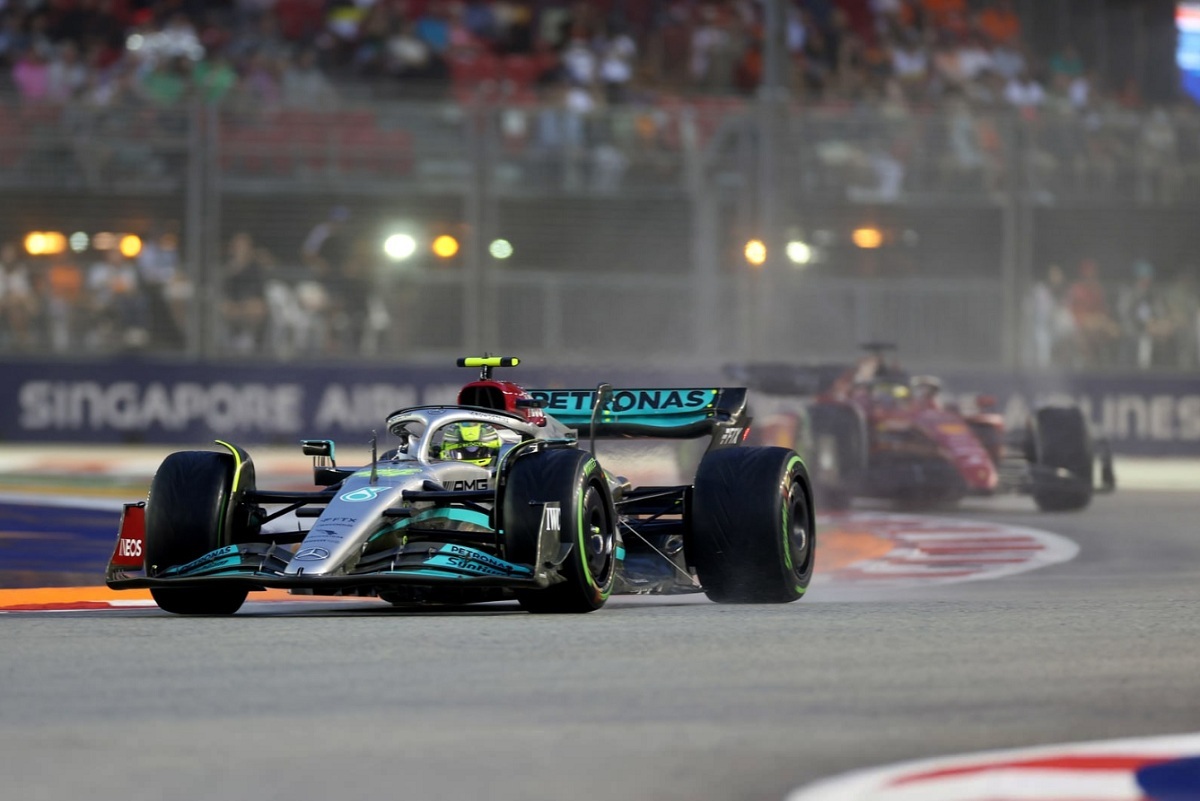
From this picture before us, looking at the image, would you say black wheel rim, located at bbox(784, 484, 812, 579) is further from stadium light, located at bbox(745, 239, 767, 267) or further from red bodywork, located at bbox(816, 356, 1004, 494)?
stadium light, located at bbox(745, 239, 767, 267)

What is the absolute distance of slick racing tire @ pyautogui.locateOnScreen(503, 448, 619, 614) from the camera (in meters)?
7.43

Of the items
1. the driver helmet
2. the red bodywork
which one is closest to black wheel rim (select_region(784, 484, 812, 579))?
the driver helmet

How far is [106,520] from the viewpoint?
1395 centimetres

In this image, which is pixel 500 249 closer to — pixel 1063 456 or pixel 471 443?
pixel 1063 456

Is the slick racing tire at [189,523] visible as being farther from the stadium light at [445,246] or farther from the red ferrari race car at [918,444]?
the stadium light at [445,246]

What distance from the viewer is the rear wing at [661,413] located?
955 centimetres

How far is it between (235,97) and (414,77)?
3.28 meters

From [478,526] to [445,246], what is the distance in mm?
12128

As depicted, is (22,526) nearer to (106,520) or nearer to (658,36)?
(106,520)

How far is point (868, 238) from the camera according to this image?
20.1 m

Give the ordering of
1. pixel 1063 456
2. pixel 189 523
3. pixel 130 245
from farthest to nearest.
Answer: pixel 130 245 < pixel 1063 456 < pixel 189 523

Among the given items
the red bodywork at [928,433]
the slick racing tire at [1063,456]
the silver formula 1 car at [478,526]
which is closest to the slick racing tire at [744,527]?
the silver formula 1 car at [478,526]

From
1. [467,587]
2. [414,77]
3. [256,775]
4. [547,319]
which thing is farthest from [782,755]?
[414,77]

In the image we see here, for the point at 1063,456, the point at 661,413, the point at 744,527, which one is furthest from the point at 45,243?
the point at 744,527
